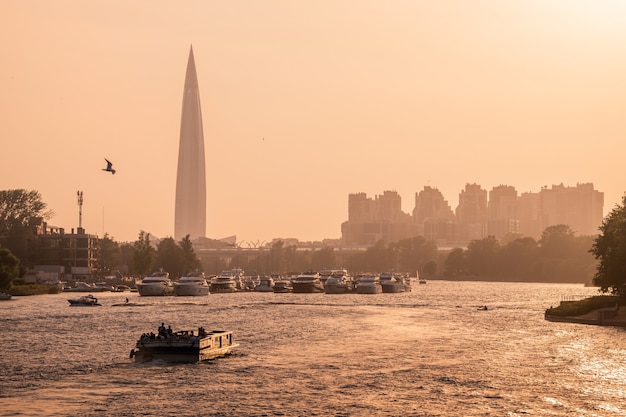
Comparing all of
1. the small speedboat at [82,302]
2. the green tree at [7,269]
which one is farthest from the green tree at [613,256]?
the green tree at [7,269]

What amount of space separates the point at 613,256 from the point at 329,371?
57404 mm

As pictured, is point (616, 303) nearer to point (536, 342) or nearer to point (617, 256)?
point (617, 256)

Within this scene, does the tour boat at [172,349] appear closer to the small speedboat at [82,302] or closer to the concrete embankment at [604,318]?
the concrete embankment at [604,318]

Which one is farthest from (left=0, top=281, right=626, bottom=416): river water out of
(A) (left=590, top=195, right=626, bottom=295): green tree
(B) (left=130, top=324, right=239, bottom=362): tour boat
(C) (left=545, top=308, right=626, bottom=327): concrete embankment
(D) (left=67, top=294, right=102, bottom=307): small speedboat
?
(D) (left=67, top=294, right=102, bottom=307): small speedboat

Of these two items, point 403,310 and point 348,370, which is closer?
point 348,370

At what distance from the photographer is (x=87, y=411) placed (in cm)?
5184

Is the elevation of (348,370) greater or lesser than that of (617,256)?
lesser

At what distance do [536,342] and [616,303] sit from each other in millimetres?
31943

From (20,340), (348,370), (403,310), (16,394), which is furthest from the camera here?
(403,310)

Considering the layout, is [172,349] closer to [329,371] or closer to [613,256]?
[329,371]

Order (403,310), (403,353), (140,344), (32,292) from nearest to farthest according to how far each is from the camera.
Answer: (140,344) → (403,353) → (403,310) → (32,292)

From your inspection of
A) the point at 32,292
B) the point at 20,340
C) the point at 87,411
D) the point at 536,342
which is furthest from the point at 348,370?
the point at 32,292

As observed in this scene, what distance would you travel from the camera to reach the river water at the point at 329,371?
53.8 metres

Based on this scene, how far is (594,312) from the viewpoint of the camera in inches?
4483
